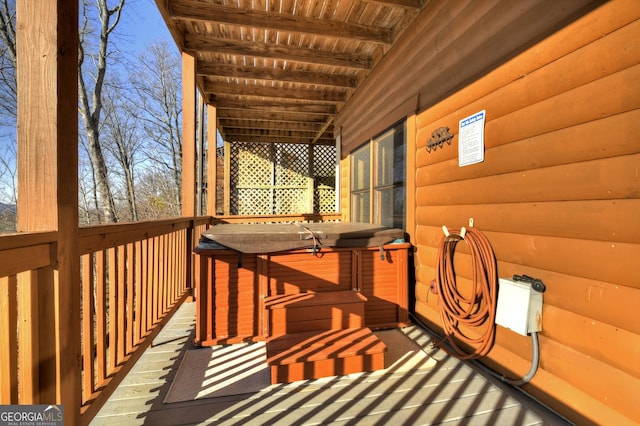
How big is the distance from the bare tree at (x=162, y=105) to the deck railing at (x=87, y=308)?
34.4 feet

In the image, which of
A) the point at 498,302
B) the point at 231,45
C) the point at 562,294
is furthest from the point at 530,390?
the point at 231,45

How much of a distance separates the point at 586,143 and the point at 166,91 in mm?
13197

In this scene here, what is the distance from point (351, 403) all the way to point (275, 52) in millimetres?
3660

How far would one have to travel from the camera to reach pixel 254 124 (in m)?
6.93

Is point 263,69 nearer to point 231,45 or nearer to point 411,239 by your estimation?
point 231,45

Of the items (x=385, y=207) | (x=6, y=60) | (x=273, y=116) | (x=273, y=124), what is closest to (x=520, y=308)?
(x=385, y=207)

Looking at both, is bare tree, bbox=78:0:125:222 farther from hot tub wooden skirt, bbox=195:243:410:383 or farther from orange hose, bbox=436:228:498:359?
orange hose, bbox=436:228:498:359

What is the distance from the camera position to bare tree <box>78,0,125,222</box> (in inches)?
301

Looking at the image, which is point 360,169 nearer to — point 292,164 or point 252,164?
point 292,164

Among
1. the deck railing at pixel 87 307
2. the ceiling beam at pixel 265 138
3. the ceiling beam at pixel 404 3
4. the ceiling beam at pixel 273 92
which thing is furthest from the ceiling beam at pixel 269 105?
the deck railing at pixel 87 307

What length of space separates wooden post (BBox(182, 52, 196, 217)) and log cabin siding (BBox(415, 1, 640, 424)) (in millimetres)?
2862

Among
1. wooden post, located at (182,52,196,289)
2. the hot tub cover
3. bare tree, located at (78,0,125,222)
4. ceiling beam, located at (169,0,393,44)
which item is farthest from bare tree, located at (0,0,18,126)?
the hot tub cover

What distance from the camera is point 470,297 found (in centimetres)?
209

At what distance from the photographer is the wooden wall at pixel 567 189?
1.22 metres
